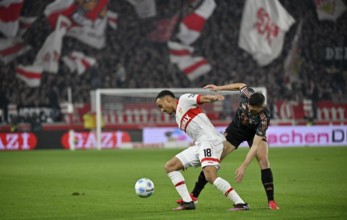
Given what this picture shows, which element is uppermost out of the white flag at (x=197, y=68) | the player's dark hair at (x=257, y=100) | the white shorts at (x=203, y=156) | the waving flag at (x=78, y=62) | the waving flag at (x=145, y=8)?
the waving flag at (x=145, y=8)

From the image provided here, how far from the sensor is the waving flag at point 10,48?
128ft

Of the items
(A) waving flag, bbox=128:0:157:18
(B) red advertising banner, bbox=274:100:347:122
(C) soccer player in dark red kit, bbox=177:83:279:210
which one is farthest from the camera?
(A) waving flag, bbox=128:0:157:18

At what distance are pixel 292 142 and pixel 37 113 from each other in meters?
11.2

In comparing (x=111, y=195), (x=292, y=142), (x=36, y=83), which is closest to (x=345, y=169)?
(x=111, y=195)

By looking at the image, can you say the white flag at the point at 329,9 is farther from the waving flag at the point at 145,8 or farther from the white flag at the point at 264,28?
the waving flag at the point at 145,8

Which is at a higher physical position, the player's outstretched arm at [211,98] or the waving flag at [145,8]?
the waving flag at [145,8]

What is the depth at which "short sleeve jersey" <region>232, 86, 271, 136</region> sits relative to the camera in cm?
1170

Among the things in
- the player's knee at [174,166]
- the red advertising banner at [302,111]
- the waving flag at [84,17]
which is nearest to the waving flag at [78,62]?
the waving flag at [84,17]

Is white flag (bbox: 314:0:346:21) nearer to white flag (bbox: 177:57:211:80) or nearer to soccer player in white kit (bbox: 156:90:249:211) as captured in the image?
white flag (bbox: 177:57:211:80)

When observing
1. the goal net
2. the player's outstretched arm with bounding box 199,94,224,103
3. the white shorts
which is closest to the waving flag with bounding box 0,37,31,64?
the goal net

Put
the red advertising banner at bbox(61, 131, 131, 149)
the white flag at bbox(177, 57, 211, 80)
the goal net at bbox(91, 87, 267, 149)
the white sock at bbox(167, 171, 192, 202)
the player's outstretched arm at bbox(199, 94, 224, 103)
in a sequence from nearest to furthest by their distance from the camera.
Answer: the player's outstretched arm at bbox(199, 94, 224, 103)
the white sock at bbox(167, 171, 192, 202)
the goal net at bbox(91, 87, 267, 149)
the red advertising banner at bbox(61, 131, 131, 149)
the white flag at bbox(177, 57, 211, 80)

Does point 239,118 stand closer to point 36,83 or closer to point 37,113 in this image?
point 37,113

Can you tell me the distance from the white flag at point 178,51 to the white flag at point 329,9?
260 inches

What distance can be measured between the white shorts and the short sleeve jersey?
61 cm
